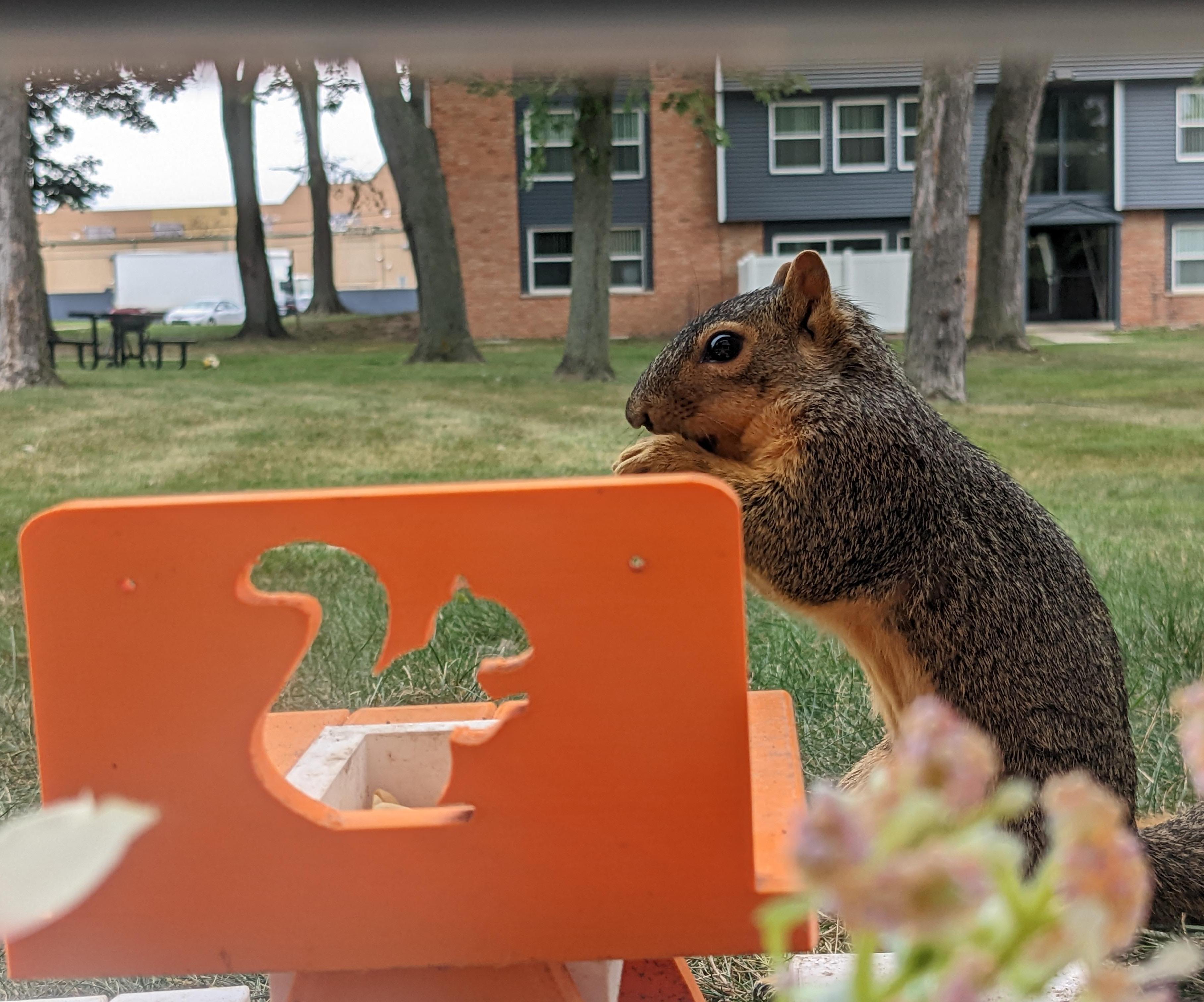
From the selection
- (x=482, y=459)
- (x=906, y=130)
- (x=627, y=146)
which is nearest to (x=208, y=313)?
(x=482, y=459)

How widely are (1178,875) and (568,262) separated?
514cm

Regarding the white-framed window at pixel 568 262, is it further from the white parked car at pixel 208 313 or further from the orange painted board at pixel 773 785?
the orange painted board at pixel 773 785

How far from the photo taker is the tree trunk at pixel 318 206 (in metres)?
4.11

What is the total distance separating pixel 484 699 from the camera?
2201mm

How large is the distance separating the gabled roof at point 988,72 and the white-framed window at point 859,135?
0.31 feet

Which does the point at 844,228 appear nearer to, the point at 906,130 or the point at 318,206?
the point at 906,130

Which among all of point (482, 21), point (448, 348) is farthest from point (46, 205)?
point (482, 21)

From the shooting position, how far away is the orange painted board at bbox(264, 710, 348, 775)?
1138 millimetres

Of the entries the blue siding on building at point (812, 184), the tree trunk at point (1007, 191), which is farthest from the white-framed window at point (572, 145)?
the tree trunk at point (1007, 191)

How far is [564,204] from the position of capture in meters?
6.32

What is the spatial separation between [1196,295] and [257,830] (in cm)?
577

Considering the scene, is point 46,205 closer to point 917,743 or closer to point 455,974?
point 455,974

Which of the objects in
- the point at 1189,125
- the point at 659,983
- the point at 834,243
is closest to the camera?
the point at 659,983

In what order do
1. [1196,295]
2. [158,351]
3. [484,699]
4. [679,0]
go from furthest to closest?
[1196,295], [158,351], [484,699], [679,0]
